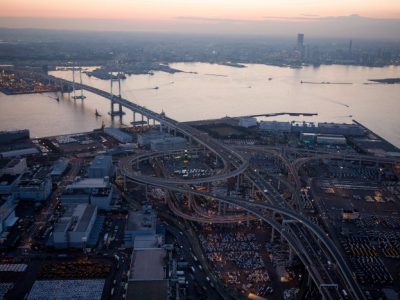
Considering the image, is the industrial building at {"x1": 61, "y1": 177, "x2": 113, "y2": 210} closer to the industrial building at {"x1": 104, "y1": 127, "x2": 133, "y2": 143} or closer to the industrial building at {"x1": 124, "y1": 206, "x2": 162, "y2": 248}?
the industrial building at {"x1": 124, "y1": 206, "x2": 162, "y2": 248}

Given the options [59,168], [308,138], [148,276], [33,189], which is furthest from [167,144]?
[148,276]

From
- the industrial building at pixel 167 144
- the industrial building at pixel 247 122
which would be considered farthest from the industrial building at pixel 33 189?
the industrial building at pixel 247 122

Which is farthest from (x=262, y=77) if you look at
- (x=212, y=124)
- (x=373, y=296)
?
(x=373, y=296)

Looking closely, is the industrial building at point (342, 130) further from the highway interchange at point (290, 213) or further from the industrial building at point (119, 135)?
the industrial building at point (119, 135)

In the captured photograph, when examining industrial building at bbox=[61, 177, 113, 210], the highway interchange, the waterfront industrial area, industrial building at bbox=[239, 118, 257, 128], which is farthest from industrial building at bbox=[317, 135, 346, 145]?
industrial building at bbox=[61, 177, 113, 210]

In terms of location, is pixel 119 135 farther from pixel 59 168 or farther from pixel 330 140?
pixel 330 140

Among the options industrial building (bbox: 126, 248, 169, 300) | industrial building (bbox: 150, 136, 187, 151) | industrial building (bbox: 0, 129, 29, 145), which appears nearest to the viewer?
industrial building (bbox: 126, 248, 169, 300)

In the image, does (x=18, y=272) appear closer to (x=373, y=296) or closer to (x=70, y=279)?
(x=70, y=279)
